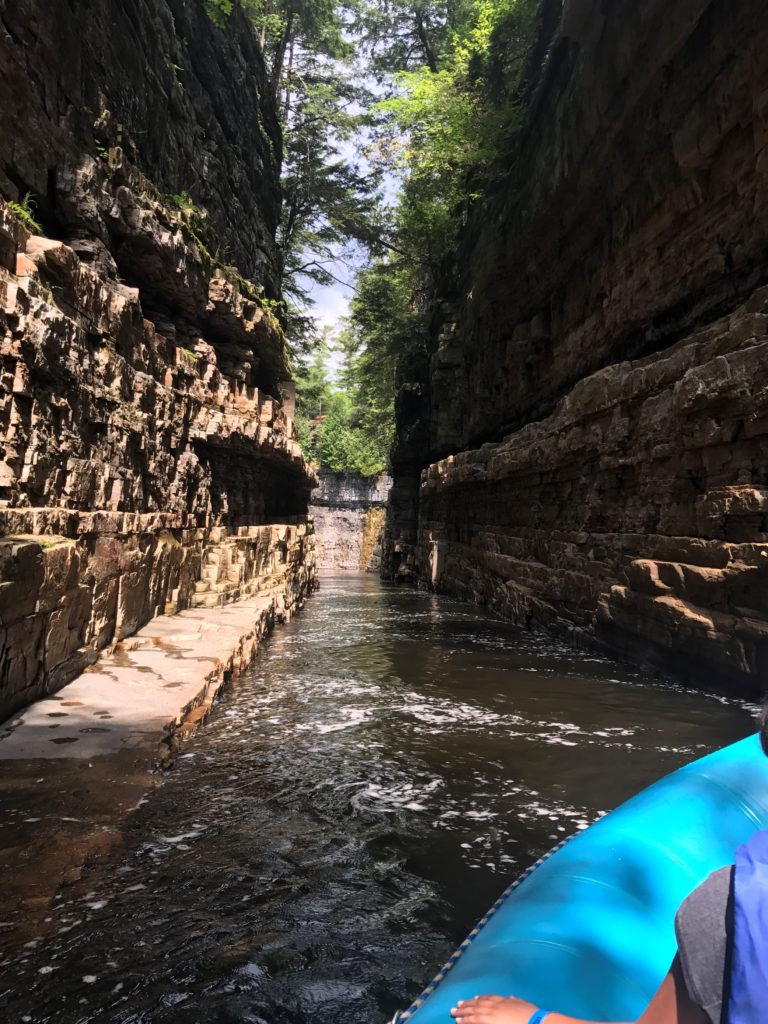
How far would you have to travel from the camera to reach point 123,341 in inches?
270

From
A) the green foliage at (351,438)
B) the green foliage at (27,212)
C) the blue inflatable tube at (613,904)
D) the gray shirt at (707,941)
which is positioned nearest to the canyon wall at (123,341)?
the green foliage at (27,212)

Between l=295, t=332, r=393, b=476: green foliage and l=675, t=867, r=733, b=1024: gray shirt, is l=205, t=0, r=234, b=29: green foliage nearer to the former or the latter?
l=675, t=867, r=733, b=1024: gray shirt

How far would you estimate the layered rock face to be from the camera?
6266 millimetres

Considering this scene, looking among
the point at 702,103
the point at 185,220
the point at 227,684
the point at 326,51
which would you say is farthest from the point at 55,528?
the point at 326,51

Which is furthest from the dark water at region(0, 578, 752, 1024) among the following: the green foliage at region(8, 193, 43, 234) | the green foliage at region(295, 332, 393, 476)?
the green foliage at region(295, 332, 393, 476)

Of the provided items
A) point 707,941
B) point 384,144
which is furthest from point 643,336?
point 384,144

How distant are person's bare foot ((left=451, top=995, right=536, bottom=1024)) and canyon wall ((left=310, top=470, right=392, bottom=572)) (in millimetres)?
34769

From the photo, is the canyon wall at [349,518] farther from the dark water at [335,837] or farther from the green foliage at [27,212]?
the green foliage at [27,212]

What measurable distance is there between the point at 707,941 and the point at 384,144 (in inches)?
961

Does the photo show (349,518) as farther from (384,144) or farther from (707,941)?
(707,941)

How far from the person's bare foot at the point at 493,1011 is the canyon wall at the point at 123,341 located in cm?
365

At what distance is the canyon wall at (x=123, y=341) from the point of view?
466 centimetres

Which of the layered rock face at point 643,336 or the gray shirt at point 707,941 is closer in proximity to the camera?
the gray shirt at point 707,941

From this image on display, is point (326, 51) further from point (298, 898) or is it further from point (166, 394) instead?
point (298, 898)
